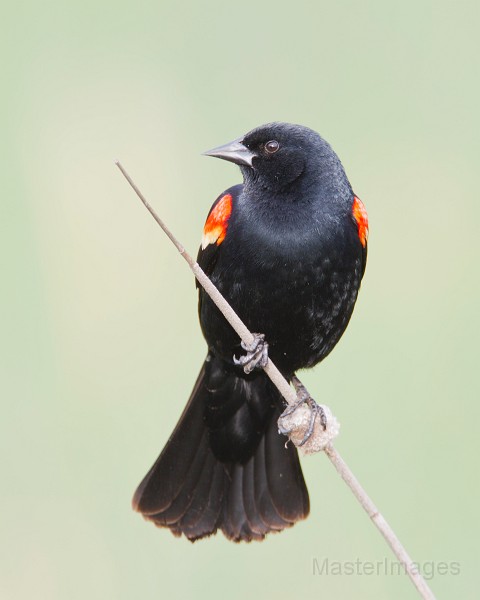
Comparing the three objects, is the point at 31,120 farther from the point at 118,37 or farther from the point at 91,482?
the point at 91,482

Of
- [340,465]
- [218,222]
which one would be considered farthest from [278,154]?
[340,465]

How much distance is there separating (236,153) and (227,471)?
1203mm

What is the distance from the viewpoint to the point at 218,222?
3.40m

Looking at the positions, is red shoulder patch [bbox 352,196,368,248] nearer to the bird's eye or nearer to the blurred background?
the bird's eye

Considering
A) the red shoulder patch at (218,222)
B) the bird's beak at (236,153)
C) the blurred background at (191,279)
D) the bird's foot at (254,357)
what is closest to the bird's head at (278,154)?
the bird's beak at (236,153)

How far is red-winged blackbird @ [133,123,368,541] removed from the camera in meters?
3.26

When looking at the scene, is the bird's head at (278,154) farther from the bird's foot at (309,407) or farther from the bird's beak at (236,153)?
the bird's foot at (309,407)

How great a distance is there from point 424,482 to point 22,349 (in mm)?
1515

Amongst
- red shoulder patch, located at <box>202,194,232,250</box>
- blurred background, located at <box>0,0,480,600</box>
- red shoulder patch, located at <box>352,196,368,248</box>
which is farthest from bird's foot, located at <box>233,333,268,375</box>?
blurred background, located at <box>0,0,480,600</box>

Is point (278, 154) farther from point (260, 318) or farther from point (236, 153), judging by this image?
point (260, 318)

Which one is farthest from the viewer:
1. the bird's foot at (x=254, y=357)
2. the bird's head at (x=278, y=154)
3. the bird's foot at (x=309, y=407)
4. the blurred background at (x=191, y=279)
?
the blurred background at (x=191, y=279)

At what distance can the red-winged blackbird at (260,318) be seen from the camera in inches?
128

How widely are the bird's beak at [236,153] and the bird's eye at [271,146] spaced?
5 cm

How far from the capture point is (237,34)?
4.38 metres
